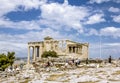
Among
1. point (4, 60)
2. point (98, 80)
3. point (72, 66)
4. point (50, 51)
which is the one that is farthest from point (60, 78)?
point (50, 51)

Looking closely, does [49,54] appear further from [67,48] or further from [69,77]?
[69,77]

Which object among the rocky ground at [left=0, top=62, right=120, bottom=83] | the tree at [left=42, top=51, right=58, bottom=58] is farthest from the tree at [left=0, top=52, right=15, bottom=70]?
the rocky ground at [left=0, top=62, right=120, bottom=83]

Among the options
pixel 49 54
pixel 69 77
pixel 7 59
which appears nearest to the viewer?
pixel 69 77

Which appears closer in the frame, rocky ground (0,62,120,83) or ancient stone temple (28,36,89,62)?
rocky ground (0,62,120,83)

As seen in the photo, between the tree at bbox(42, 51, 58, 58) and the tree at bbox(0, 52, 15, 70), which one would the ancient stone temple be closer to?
the tree at bbox(42, 51, 58, 58)

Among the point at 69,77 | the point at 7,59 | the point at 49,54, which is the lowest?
the point at 69,77

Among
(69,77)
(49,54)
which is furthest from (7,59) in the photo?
(69,77)

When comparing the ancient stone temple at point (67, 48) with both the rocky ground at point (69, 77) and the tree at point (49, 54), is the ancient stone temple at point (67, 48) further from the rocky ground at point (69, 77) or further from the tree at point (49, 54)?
the rocky ground at point (69, 77)

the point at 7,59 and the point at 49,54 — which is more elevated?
the point at 49,54

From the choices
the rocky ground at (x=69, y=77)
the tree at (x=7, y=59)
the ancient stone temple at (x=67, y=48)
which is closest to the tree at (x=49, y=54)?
the ancient stone temple at (x=67, y=48)

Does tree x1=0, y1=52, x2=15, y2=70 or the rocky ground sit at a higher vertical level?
tree x1=0, y1=52, x2=15, y2=70

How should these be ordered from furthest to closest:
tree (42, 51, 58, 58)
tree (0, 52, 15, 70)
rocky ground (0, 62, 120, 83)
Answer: tree (42, 51, 58, 58) < tree (0, 52, 15, 70) < rocky ground (0, 62, 120, 83)

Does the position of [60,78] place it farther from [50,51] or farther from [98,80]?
[50,51]

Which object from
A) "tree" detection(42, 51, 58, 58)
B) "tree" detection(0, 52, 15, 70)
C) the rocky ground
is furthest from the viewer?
"tree" detection(42, 51, 58, 58)
